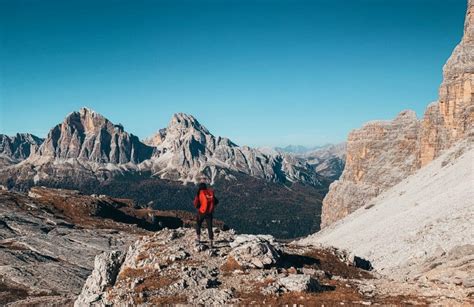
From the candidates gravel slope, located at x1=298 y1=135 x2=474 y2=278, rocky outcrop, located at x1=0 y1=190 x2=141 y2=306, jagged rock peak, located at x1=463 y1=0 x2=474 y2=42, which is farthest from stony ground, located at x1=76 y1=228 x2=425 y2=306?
jagged rock peak, located at x1=463 y1=0 x2=474 y2=42

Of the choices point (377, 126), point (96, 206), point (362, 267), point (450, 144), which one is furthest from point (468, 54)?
point (96, 206)

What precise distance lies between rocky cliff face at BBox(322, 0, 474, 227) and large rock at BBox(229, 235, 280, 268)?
94104 millimetres

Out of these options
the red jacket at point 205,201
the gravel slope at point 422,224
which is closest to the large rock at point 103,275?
the red jacket at point 205,201

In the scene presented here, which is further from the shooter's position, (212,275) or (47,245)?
(47,245)

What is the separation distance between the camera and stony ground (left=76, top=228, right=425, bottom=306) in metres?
27.0

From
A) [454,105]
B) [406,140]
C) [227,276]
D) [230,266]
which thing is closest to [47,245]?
[230,266]

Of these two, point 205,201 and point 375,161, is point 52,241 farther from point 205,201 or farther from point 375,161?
point 375,161

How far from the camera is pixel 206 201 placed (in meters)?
34.4

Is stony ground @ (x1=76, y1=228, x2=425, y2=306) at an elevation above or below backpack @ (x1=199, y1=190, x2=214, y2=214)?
below

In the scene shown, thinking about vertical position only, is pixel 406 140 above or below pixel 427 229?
above

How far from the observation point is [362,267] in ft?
137

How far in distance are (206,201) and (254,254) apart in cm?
540

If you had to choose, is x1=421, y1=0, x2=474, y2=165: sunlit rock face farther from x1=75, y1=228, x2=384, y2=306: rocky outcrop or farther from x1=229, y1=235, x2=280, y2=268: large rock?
x1=229, y1=235, x2=280, y2=268: large rock

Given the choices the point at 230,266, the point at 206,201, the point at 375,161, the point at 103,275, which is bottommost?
the point at 103,275
